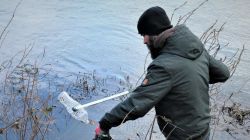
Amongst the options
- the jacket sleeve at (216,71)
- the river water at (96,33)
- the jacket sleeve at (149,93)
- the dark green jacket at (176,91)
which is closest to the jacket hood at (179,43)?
the dark green jacket at (176,91)

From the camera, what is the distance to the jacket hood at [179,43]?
3314 mm

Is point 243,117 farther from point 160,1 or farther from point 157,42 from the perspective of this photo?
point 160,1

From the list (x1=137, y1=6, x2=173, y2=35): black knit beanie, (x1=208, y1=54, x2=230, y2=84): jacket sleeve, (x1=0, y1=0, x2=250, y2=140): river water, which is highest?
(x1=137, y1=6, x2=173, y2=35): black knit beanie

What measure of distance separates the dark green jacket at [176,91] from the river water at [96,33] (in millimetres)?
2997

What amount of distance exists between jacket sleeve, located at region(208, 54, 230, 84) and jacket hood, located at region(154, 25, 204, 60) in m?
0.35

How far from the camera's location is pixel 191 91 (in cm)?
335

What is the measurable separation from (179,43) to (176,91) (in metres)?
0.40

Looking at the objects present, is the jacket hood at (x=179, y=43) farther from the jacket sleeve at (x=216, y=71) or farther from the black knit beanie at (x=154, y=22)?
the jacket sleeve at (x=216, y=71)

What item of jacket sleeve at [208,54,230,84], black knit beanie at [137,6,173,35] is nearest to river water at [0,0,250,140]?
jacket sleeve at [208,54,230,84]

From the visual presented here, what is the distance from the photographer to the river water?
9047 mm

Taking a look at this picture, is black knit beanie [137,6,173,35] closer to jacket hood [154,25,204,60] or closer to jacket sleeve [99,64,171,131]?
jacket hood [154,25,204,60]

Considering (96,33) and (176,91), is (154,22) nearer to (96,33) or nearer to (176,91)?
(176,91)

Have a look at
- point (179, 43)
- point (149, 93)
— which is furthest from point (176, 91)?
point (179, 43)

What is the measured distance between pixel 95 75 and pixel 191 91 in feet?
17.3
